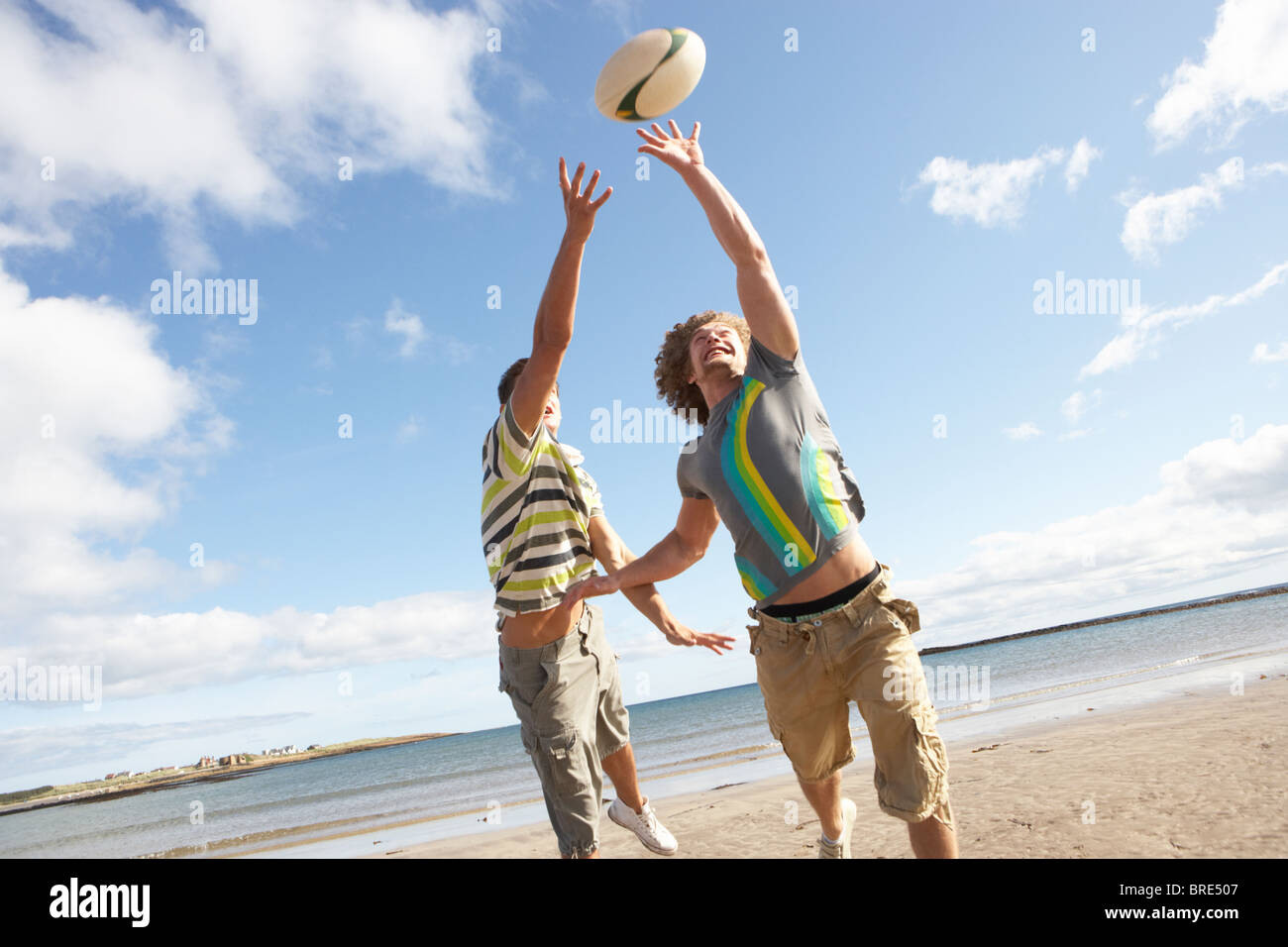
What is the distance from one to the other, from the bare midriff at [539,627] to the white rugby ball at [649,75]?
3.16 m

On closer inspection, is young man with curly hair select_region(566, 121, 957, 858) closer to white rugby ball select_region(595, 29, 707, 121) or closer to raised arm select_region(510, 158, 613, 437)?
raised arm select_region(510, 158, 613, 437)

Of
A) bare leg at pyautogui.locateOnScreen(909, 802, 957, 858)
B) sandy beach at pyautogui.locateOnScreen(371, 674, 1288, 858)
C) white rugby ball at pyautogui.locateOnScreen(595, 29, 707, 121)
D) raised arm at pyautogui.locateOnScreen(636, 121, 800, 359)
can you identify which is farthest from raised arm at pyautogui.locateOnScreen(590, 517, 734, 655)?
white rugby ball at pyautogui.locateOnScreen(595, 29, 707, 121)

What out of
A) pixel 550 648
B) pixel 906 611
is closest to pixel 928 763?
pixel 906 611

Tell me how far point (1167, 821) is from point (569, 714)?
356cm

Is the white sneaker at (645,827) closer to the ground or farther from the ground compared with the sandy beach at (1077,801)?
farther from the ground

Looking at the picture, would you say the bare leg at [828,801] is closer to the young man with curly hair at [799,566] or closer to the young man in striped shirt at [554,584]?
the young man with curly hair at [799,566]

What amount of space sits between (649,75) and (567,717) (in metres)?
3.78

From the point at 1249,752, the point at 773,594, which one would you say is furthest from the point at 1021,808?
the point at 773,594

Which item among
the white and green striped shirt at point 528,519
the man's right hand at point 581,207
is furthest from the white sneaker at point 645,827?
the man's right hand at point 581,207

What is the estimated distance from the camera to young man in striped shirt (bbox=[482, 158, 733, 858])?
3.31 meters

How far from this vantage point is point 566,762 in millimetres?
3346

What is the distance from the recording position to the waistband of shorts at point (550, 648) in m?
3.50

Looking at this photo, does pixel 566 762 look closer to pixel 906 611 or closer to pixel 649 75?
pixel 906 611
